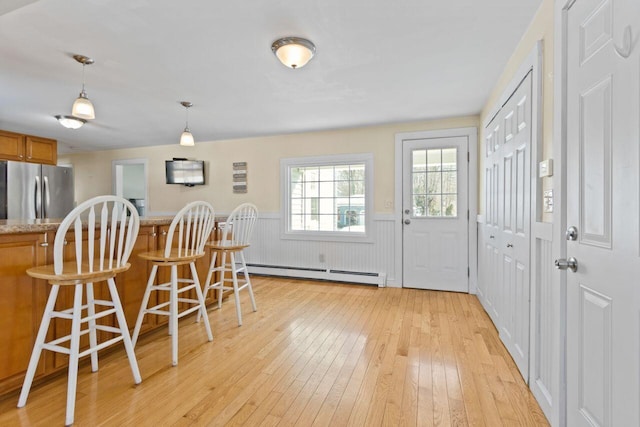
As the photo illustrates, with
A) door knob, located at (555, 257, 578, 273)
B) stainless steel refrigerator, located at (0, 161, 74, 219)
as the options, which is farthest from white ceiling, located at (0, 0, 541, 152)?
door knob, located at (555, 257, 578, 273)

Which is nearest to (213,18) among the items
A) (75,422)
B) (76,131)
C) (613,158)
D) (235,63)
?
(235,63)

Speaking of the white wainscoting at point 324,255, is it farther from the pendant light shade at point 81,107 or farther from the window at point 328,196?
the pendant light shade at point 81,107

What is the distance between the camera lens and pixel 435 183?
3.92 m

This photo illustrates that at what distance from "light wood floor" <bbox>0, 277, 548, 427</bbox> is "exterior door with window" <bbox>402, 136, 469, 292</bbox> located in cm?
95

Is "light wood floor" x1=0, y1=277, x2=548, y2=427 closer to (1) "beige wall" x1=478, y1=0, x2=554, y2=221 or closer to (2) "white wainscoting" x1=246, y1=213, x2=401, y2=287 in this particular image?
(1) "beige wall" x1=478, y1=0, x2=554, y2=221

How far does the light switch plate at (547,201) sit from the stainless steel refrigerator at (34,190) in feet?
20.0

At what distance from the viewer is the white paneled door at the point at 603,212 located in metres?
0.90

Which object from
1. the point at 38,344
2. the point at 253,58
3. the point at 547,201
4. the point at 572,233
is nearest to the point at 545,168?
the point at 547,201

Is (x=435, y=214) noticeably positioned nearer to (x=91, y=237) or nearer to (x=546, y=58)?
(x=546, y=58)

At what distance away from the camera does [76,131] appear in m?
4.64

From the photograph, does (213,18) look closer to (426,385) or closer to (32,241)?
(32,241)

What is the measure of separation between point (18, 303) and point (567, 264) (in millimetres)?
2682

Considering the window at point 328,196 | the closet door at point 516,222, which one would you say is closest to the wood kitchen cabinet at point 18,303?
the closet door at point 516,222

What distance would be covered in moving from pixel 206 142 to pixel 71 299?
381cm
